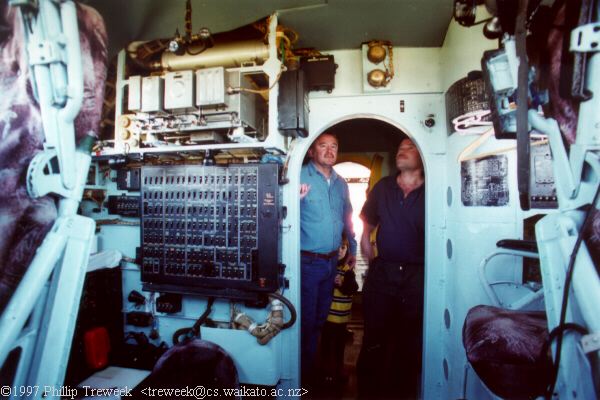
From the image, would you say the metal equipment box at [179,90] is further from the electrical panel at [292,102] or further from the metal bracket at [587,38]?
the metal bracket at [587,38]

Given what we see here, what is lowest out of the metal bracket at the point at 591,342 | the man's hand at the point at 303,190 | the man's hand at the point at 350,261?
the man's hand at the point at 350,261

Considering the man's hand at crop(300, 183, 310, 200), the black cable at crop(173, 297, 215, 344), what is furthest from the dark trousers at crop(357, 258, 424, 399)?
the black cable at crop(173, 297, 215, 344)

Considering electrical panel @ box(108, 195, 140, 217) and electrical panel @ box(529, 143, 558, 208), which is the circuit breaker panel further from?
electrical panel @ box(529, 143, 558, 208)

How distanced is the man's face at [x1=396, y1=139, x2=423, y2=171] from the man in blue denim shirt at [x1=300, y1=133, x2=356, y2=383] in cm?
68

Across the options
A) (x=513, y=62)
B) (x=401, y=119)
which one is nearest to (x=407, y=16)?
(x=401, y=119)

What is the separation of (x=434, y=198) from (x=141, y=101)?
249cm

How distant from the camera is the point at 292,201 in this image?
2.82 m

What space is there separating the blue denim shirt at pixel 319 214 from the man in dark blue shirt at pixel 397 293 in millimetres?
441

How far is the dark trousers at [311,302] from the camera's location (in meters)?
3.03

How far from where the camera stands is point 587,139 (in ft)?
3.53

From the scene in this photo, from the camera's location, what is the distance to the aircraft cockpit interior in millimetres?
1207

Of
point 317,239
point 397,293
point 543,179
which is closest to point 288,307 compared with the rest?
point 317,239

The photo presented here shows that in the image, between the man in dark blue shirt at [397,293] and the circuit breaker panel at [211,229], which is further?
the man in dark blue shirt at [397,293]

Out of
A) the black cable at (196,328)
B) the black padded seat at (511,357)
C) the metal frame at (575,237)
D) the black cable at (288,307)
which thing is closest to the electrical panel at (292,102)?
the black cable at (288,307)
